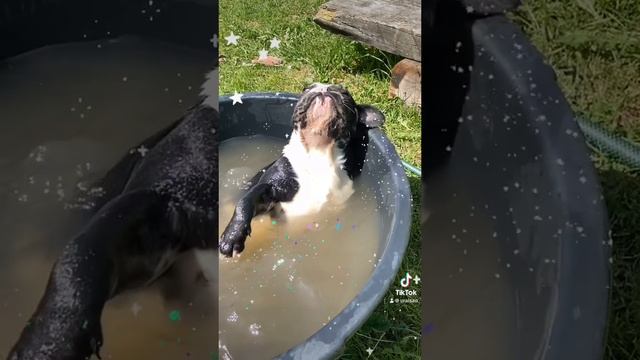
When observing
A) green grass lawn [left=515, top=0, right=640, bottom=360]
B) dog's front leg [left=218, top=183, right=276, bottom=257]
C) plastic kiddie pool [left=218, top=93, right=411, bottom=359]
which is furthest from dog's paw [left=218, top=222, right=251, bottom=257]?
green grass lawn [left=515, top=0, right=640, bottom=360]

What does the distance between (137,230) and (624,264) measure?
973mm

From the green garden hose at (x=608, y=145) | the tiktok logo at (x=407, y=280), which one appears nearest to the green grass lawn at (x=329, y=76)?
the tiktok logo at (x=407, y=280)

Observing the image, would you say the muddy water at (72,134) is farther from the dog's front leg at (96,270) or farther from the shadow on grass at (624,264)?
the shadow on grass at (624,264)

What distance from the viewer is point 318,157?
1312mm

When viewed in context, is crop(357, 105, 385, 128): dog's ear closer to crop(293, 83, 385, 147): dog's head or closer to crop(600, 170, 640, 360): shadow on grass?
crop(293, 83, 385, 147): dog's head

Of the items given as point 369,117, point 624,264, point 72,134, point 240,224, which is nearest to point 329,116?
point 369,117

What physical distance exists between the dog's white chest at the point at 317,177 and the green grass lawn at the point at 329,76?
121 millimetres

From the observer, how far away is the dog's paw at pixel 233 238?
4.16 ft

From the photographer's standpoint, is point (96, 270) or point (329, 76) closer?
point (96, 270)

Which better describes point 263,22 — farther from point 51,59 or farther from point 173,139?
point 51,59

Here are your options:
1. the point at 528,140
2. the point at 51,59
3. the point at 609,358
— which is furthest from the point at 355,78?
the point at 609,358

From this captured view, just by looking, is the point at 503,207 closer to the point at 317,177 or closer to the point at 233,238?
the point at 317,177

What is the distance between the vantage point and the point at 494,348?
130 cm

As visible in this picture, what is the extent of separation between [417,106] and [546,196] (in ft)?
1.01
